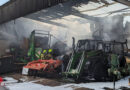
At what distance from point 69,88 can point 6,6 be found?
7301 mm

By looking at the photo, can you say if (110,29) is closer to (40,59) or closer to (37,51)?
(37,51)

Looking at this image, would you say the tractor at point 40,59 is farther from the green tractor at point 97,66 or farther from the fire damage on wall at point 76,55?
the green tractor at point 97,66

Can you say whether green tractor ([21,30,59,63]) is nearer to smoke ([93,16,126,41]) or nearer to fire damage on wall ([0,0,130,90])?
fire damage on wall ([0,0,130,90])

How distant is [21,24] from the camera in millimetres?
14422

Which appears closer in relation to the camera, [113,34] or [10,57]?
[10,57]

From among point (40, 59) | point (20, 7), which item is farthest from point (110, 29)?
point (20, 7)

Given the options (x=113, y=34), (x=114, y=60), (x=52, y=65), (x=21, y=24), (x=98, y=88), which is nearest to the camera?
(x=98, y=88)

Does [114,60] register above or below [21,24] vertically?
below

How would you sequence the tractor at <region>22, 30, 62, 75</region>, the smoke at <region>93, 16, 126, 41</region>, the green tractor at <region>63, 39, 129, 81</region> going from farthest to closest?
the smoke at <region>93, 16, 126, 41</region>
the tractor at <region>22, 30, 62, 75</region>
the green tractor at <region>63, 39, 129, 81</region>

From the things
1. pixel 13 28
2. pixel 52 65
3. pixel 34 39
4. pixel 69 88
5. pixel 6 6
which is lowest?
pixel 69 88

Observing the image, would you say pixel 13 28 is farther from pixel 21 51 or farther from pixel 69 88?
pixel 69 88

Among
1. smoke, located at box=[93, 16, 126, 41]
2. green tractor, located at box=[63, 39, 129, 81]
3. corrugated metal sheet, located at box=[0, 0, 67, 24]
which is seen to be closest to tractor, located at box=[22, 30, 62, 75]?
green tractor, located at box=[63, 39, 129, 81]

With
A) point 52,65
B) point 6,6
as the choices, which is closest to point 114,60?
point 52,65

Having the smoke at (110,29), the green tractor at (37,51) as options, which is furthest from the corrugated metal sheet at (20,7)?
the smoke at (110,29)
